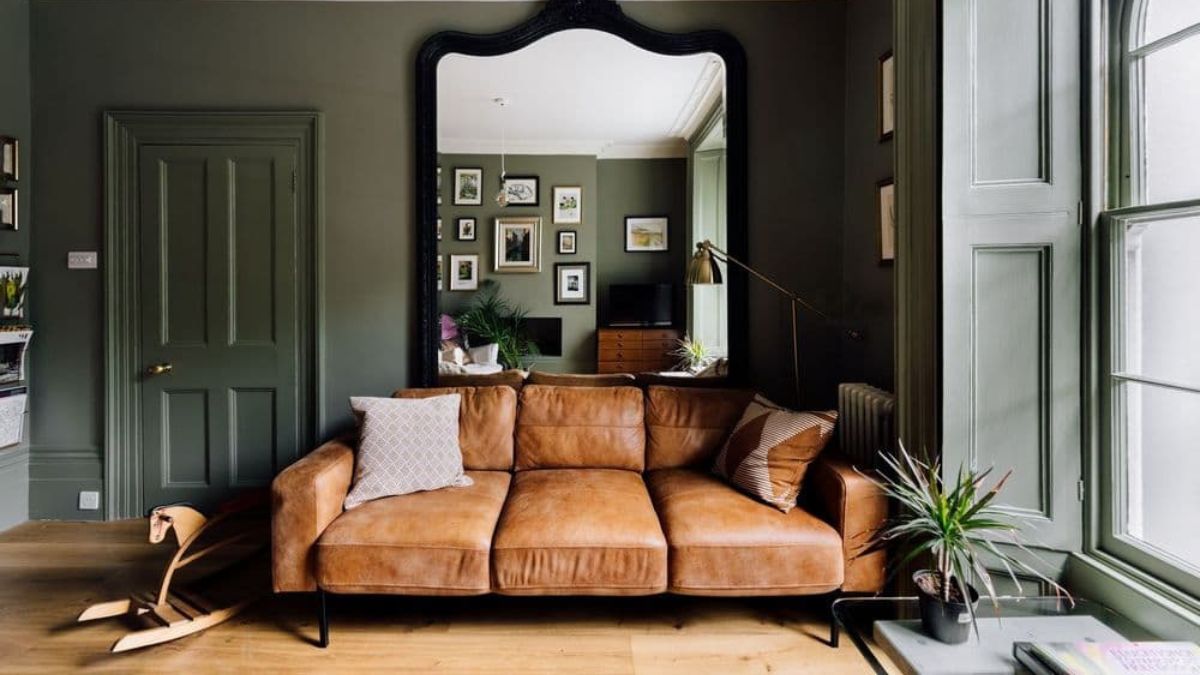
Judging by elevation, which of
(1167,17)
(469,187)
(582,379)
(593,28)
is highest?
(593,28)

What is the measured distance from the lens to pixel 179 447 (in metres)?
3.40

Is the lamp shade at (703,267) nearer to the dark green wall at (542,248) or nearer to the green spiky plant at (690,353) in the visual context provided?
the green spiky plant at (690,353)

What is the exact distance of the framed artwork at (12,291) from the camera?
321 centimetres

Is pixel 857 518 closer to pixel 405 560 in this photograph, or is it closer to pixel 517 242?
pixel 405 560

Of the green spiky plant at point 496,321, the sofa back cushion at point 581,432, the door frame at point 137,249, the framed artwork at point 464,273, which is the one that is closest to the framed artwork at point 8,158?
the door frame at point 137,249

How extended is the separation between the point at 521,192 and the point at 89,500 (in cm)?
280

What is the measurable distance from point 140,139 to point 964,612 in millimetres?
4097

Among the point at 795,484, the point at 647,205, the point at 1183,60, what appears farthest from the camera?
the point at 647,205

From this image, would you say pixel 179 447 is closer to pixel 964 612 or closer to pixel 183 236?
pixel 183 236

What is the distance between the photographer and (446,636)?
2.31 meters

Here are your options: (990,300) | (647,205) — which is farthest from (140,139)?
(990,300)

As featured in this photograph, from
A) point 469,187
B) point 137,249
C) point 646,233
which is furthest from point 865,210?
point 137,249

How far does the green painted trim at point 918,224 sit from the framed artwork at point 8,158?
13.7 feet

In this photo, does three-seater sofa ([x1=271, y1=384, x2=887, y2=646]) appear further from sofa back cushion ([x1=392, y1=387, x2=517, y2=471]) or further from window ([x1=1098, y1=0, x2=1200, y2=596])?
window ([x1=1098, y1=0, x2=1200, y2=596])
